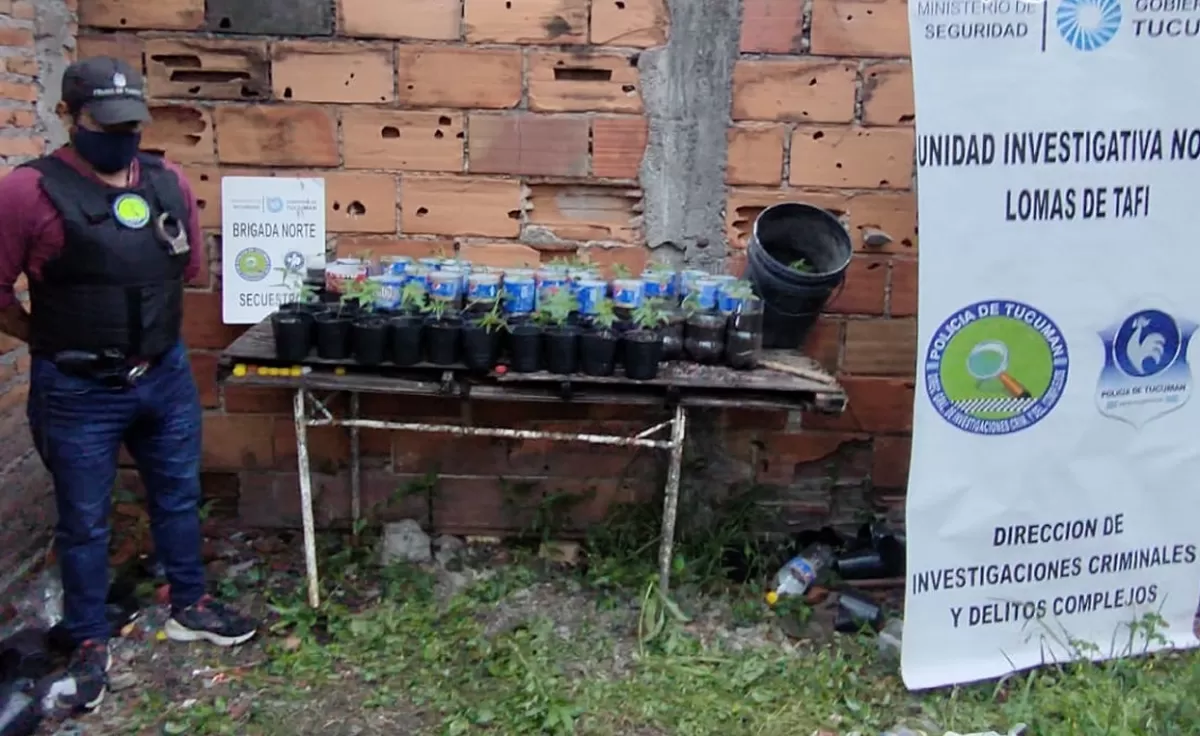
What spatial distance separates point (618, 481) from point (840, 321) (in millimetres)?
1059

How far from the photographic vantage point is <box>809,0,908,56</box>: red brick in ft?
12.0

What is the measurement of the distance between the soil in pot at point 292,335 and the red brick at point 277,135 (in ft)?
2.68

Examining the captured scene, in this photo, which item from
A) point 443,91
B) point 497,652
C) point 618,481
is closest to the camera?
point 497,652

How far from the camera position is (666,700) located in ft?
10.3

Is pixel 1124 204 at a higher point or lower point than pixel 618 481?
A: higher

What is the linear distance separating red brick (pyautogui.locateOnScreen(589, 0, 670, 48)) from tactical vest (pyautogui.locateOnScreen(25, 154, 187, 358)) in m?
1.61

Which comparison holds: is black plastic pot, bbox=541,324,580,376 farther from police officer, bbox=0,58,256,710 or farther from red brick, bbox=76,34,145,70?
red brick, bbox=76,34,145,70

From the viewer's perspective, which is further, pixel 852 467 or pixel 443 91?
pixel 852 467

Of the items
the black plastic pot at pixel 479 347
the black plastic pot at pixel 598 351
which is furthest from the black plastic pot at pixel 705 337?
the black plastic pot at pixel 479 347

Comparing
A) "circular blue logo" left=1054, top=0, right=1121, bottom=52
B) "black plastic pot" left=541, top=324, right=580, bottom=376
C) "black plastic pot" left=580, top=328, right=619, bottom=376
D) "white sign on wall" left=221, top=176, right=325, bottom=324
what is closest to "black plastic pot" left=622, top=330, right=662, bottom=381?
"black plastic pot" left=580, top=328, right=619, bottom=376

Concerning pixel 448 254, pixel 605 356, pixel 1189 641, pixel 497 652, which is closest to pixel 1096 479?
pixel 1189 641

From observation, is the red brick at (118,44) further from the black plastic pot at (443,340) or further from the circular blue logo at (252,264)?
the black plastic pot at (443,340)

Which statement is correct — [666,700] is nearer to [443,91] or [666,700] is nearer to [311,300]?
[311,300]

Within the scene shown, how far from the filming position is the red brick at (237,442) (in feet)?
Result: 13.1
